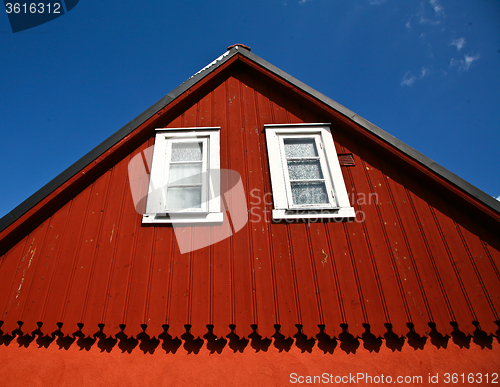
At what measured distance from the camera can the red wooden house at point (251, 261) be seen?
278 cm

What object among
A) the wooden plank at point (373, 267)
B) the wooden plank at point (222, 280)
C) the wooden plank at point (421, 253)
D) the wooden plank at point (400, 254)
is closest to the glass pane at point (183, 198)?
the wooden plank at point (222, 280)

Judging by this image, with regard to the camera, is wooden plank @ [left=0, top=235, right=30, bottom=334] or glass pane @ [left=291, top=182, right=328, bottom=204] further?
glass pane @ [left=291, top=182, right=328, bottom=204]

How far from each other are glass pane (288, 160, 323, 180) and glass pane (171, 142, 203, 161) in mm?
1518

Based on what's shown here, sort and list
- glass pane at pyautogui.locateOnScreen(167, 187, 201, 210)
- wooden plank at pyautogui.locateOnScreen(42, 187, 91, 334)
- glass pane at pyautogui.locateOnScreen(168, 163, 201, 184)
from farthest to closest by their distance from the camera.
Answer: glass pane at pyautogui.locateOnScreen(168, 163, 201, 184), glass pane at pyautogui.locateOnScreen(167, 187, 201, 210), wooden plank at pyautogui.locateOnScreen(42, 187, 91, 334)

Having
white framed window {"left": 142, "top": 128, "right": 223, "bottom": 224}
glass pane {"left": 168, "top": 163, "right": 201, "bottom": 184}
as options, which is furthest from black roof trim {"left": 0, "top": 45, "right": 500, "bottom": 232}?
glass pane {"left": 168, "top": 163, "right": 201, "bottom": 184}

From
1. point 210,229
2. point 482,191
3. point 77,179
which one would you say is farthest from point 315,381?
point 77,179

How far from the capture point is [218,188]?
12.4 ft

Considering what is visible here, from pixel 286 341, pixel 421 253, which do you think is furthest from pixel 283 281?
pixel 421 253

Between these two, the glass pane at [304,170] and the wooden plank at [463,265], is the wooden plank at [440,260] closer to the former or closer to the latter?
the wooden plank at [463,265]

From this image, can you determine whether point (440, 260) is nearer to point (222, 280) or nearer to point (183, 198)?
point (222, 280)

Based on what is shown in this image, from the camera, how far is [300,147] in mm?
4297

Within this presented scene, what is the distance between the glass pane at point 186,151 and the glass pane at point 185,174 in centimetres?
17

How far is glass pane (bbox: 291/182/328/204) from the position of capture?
12.3 ft

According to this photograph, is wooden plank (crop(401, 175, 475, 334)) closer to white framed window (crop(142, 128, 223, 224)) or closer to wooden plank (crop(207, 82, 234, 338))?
wooden plank (crop(207, 82, 234, 338))
